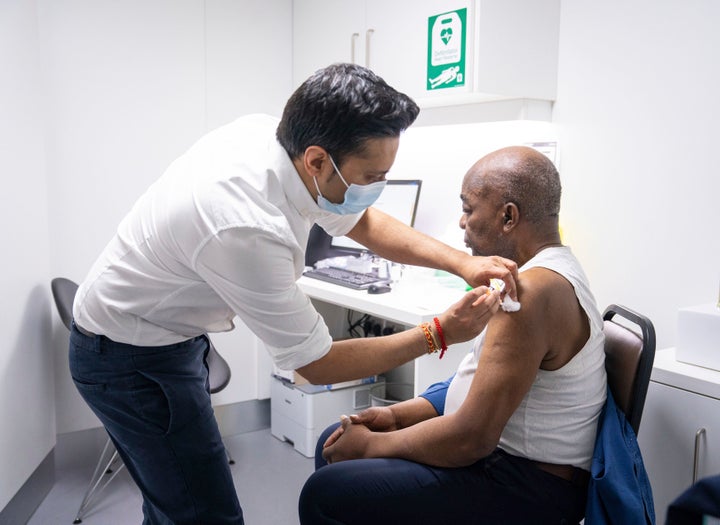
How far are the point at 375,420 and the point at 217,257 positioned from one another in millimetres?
651

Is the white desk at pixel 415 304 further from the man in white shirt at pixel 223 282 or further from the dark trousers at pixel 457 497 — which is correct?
the dark trousers at pixel 457 497

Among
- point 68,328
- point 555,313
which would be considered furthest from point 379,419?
point 68,328

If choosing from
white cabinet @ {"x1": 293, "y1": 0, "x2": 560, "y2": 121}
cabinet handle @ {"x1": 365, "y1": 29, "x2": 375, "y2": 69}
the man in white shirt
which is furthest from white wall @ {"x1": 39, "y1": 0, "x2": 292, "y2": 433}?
the man in white shirt

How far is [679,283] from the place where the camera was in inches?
80.7

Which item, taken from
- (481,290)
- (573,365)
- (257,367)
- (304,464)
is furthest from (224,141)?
(257,367)

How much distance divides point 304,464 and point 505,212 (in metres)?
1.88

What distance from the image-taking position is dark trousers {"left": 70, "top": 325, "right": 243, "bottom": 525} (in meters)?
1.38

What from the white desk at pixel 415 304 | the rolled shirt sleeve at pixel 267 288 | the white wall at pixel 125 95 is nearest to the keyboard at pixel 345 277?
the white desk at pixel 415 304

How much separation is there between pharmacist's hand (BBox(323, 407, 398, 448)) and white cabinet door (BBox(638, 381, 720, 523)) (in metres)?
0.67

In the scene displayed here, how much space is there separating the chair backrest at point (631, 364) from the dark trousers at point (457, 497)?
21 cm

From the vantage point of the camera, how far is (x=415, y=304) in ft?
7.34

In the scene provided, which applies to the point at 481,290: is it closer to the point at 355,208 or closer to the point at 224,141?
the point at 355,208

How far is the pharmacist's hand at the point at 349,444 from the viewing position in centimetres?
145

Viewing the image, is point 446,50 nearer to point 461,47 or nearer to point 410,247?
point 461,47
